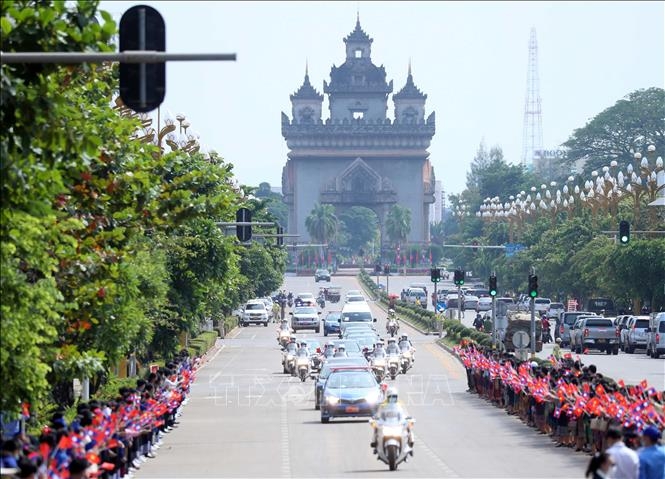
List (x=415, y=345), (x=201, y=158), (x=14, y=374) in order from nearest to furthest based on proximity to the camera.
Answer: (x=14, y=374) < (x=201, y=158) < (x=415, y=345)

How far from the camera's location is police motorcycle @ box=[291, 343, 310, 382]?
2169 inches

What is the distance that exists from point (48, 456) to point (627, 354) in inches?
1992

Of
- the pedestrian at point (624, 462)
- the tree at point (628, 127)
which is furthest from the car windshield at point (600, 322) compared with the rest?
the tree at point (628, 127)

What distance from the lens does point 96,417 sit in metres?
24.0

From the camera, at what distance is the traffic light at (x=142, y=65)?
57.2 feet

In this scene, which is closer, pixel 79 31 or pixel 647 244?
pixel 79 31

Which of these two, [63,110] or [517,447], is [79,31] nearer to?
[63,110]

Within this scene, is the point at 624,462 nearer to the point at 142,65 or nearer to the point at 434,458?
the point at 142,65

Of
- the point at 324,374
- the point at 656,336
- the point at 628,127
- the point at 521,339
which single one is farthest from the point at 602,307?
the point at 628,127

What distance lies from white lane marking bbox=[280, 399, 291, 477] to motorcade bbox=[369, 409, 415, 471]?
1545 mm

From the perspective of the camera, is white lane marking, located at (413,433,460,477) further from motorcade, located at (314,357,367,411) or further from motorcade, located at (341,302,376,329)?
motorcade, located at (341,302,376,329)

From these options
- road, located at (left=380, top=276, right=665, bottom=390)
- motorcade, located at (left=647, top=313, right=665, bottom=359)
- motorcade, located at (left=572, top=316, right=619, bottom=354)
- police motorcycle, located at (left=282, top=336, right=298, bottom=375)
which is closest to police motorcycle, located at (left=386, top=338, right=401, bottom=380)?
police motorcycle, located at (left=282, top=336, right=298, bottom=375)

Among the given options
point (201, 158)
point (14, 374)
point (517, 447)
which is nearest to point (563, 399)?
point (517, 447)

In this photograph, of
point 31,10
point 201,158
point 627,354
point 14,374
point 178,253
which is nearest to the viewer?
point 31,10
